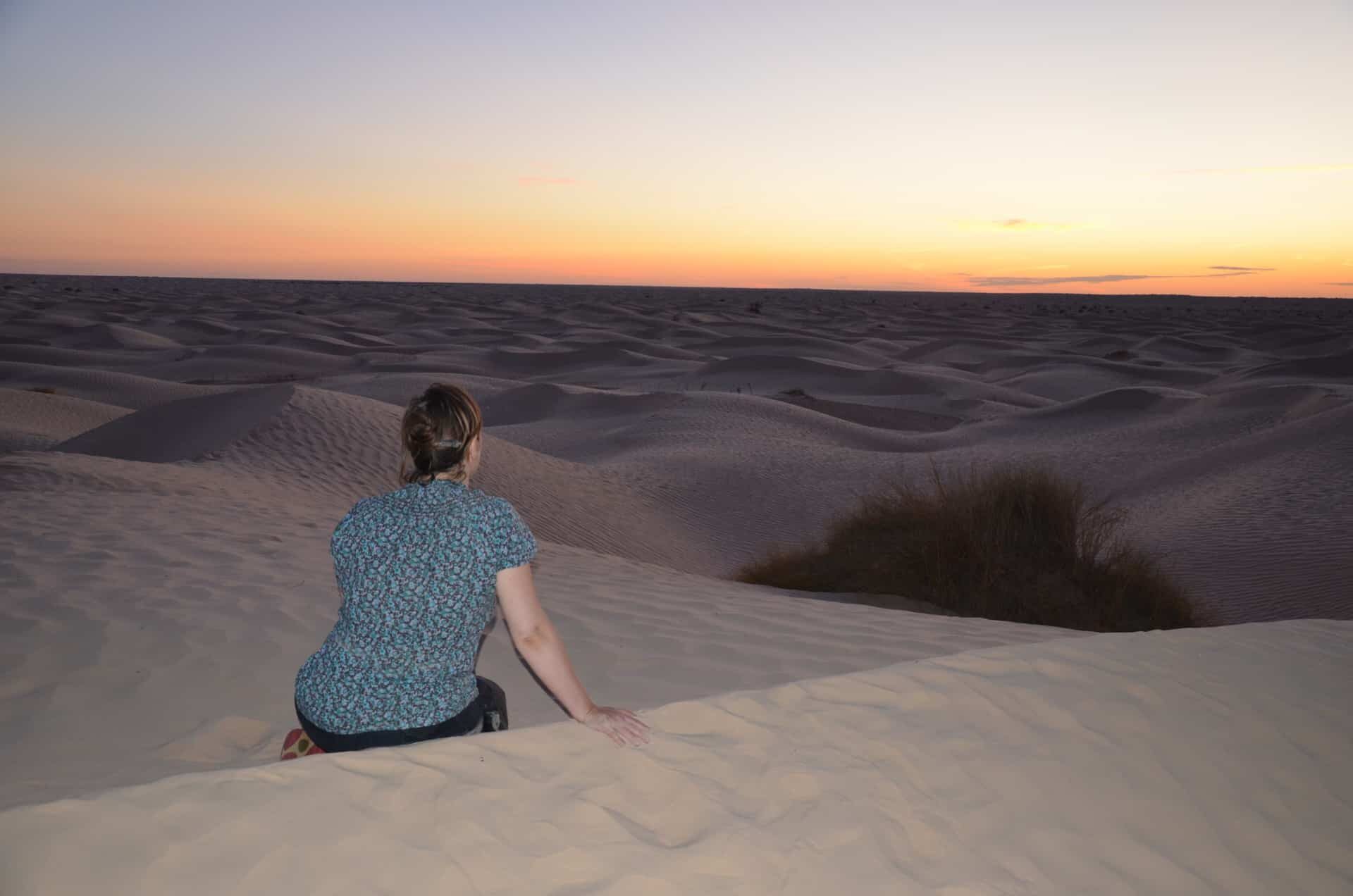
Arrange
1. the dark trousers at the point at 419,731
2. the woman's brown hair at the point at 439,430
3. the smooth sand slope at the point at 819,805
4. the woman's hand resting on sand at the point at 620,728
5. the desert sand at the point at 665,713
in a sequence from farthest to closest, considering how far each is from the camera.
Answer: the woman's hand resting on sand at the point at 620,728 → the dark trousers at the point at 419,731 → the woman's brown hair at the point at 439,430 → the desert sand at the point at 665,713 → the smooth sand slope at the point at 819,805

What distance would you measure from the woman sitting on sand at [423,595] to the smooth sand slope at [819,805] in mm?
145

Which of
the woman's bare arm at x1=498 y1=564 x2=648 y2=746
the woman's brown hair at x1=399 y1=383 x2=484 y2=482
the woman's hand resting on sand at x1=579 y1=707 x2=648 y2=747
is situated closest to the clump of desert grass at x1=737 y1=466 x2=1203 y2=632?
the woman's hand resting on sand at x1=579 y1=707 x2=648 y2=747

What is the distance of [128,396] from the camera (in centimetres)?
2283

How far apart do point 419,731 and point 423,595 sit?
1.53 feet

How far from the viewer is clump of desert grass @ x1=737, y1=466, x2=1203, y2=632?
7.77m

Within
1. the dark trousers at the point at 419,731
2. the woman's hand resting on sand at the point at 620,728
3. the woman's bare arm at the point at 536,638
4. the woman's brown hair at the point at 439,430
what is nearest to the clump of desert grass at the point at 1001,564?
the woman's hand resting on sand at the point at 620,728

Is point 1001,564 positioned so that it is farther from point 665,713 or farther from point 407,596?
point 407,596

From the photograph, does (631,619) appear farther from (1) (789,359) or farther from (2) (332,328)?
(2) (332,328)

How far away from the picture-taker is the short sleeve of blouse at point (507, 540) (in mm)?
2627

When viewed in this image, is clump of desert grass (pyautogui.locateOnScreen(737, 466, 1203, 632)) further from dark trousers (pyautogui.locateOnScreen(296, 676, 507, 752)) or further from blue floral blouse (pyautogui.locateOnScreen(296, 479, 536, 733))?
blue floral blouse (pyautogui.locateOnScreen(296, 479, 536, 733))

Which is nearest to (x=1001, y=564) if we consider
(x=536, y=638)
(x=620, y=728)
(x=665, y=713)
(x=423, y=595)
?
(x=665, y=713)

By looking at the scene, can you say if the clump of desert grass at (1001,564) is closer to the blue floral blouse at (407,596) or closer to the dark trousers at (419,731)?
the dark trousers at (419,731)

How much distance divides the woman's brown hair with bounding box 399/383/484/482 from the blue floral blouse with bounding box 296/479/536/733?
0.19 ft

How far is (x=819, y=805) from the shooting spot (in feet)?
9.46
